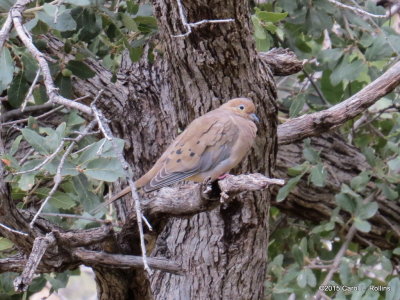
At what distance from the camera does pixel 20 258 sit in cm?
287

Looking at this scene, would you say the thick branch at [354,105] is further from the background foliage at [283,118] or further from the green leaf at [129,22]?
the green leaf at [129,22]

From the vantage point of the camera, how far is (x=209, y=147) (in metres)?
3.54

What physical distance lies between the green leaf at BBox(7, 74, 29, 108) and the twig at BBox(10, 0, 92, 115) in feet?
2.13

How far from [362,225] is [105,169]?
1.83 meters

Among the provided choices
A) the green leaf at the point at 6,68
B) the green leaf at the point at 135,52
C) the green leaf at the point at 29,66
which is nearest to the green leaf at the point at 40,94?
the green leaf at the point at 29,66

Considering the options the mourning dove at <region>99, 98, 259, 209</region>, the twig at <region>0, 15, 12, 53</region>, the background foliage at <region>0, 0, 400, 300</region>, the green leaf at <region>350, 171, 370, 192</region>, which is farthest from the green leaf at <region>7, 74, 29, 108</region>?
the green leaf at <region>350, 171, 370, 192</region>

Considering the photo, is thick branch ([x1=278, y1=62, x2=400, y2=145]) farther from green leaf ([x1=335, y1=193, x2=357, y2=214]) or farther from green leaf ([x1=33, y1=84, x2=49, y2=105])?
green leaf ([x1=33, y1=84, x2=49, y2=105])

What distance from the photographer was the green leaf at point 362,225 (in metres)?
4.00

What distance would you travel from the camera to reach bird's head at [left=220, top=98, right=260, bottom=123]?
3.31m

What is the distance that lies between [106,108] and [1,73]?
96cm

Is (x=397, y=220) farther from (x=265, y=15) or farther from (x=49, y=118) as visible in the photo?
(x=49, y=118)

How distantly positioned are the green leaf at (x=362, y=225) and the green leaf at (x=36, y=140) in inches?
75.7

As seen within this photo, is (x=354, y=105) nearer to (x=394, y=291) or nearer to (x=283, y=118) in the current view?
(x=394, y=291)

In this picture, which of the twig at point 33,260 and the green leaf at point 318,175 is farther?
the green leaf at point 318,175
